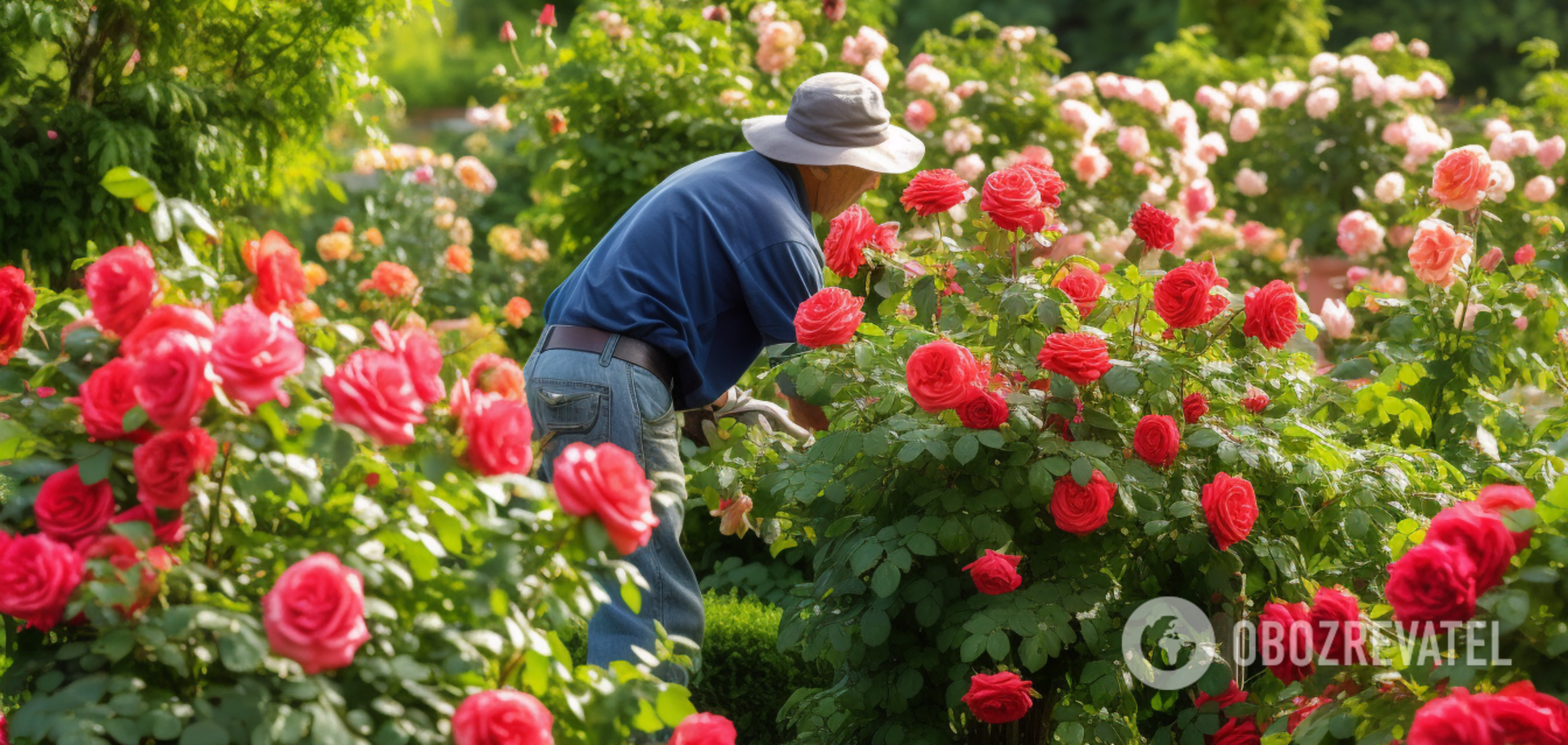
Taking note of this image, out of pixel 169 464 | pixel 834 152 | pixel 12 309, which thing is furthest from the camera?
pixel 834 152

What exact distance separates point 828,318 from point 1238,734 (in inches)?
41.2

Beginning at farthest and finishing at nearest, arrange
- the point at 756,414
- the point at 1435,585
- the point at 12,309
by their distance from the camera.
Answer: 1. the point at 756,414
2. the point at 12,309
3. the point at 1435,585

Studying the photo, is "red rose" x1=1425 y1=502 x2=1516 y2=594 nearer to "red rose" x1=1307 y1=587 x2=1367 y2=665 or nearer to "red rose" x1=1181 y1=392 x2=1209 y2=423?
"red rose" x1=1307 y1=587 x2=1367 y2=665

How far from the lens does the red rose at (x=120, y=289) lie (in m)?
1.46

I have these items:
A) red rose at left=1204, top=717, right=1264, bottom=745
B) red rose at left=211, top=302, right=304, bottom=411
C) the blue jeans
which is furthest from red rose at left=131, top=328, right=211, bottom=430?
red rose at left=1204, top=717, right=1264, bottom=745

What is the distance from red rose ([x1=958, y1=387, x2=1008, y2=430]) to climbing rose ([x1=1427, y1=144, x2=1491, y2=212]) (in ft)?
4.77

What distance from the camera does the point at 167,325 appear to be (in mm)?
1412

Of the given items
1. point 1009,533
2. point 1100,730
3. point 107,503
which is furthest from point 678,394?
point 107,503

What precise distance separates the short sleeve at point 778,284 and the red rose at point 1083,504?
0.67 meters

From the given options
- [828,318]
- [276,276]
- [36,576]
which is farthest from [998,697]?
[36,576]

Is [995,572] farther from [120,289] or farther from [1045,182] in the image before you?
[120,289]

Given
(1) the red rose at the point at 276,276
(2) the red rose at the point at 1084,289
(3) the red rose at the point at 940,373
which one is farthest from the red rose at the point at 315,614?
(2) the red rose at the point at 1084,289

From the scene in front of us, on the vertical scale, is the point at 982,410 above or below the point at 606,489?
below

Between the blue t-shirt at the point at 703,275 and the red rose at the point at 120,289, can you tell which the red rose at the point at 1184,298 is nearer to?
the blue t-shirt at the point at 703,275
